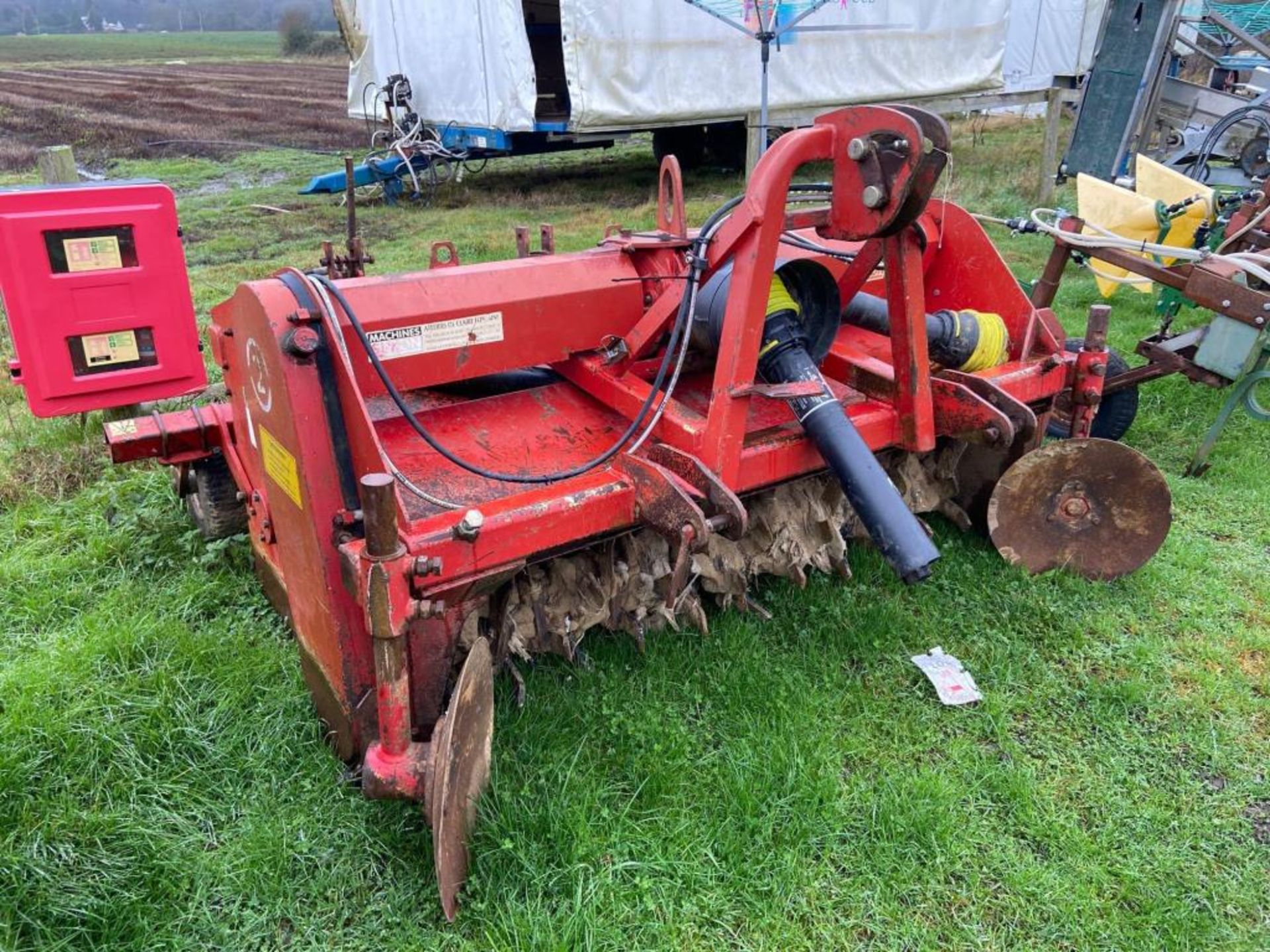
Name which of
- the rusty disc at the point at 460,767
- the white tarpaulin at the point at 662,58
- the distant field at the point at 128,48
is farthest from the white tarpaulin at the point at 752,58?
the distant field at the point at 128,48

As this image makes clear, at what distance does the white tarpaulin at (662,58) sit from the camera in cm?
952

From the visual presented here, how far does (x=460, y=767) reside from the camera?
84.4 inches

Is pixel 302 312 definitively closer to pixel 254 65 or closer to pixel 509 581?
pixel 509 581

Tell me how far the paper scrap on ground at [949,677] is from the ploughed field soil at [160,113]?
11.6 m

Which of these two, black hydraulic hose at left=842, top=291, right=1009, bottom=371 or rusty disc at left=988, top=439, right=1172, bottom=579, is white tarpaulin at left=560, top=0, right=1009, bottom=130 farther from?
rusty disc at left=988, top=439, right=1172, bottom=579

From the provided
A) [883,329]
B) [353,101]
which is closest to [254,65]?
[353,101]

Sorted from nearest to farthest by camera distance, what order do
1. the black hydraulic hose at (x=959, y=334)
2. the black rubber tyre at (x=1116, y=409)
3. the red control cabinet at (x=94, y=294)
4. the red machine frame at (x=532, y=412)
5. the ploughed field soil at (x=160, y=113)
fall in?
the red machine frame at (x=532, y=412) < the red control cabinet at (x=94, y=294) < the black hydraulic hose at (x=959, y=334) < the black rubber tyre at (x=1116, y=409) < the ploughed field soil at (x=160, y=113)

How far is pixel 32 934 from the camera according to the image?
2072 millimetres

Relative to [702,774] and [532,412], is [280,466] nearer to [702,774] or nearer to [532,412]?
[532,412]

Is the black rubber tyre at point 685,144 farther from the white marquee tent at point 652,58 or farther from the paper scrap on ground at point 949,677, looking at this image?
the paper scrap on ground at point 949,677

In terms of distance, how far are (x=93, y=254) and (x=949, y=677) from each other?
306 centimetres

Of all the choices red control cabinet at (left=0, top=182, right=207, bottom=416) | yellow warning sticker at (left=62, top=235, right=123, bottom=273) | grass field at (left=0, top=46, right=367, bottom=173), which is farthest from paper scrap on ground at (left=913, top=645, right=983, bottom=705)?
grass field at (left=0, top=46, right=367, bottom=173)

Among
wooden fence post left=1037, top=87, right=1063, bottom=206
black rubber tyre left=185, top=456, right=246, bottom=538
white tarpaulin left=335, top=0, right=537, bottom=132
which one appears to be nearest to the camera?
black rubber tyre left=185, top=456, right=246, bottom=538

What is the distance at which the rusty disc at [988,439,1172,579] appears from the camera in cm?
330
